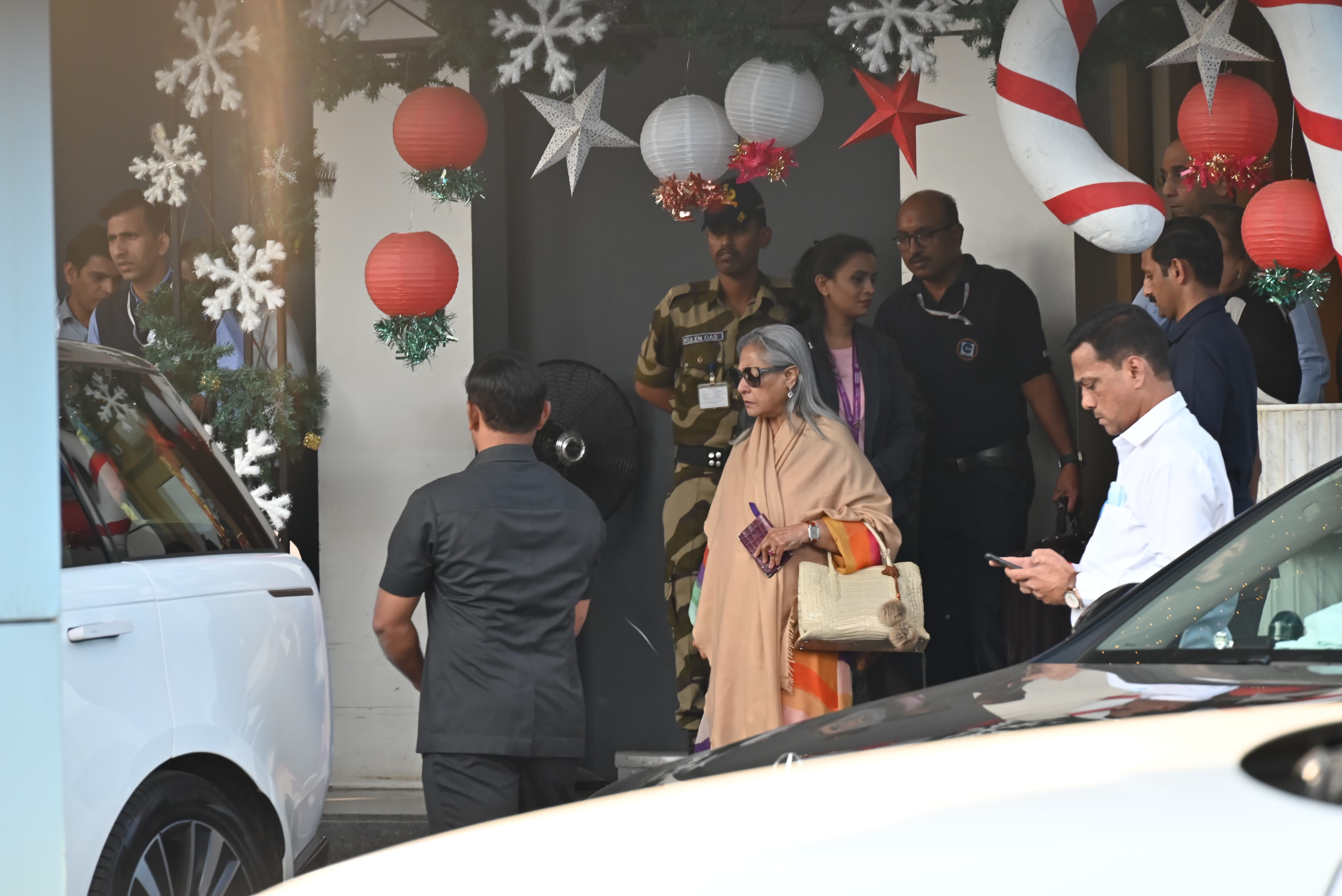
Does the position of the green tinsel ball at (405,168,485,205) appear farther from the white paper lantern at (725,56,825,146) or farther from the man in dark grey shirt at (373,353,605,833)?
the man in dark grey shirt at (373,353,605,833)

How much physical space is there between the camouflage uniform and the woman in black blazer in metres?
0.31

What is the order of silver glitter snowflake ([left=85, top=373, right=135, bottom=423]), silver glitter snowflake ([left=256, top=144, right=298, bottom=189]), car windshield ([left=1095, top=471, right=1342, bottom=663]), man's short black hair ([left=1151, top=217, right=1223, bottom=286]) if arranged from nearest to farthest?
1. car windshield ([left=1095, top=471, right=1342, bottom=663])
2. silver glitter snowflake ([left=85, top=373, right=135, bottom=423])
3. man's short black hair ([left=1151, top=217, right=1223, bottom=286])
4. silver glitter snowflake ([left=256, top=144, right=298, bottom=189])

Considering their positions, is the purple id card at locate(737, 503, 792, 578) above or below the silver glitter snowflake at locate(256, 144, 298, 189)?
below

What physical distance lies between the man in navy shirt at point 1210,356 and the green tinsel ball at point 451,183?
2.57 meters

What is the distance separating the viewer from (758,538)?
4637mm

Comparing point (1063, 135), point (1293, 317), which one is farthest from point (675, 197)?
point (1293, 317)

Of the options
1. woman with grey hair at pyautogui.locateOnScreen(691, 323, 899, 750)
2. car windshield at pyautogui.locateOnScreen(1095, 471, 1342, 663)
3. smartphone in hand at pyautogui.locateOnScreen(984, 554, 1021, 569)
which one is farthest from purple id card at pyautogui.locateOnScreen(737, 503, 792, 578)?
car windshield at pyautogui.locateOnScreen(1095, 471, 1342, 663)

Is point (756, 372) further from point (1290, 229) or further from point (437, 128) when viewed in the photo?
point (1290, 229)

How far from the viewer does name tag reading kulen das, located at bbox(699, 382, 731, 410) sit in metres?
5.69

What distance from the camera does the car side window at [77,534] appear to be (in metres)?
2.92

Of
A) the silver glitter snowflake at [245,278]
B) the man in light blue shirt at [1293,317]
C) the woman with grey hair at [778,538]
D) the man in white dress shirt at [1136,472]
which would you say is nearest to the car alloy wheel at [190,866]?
the woman with grey hair at [778,538]

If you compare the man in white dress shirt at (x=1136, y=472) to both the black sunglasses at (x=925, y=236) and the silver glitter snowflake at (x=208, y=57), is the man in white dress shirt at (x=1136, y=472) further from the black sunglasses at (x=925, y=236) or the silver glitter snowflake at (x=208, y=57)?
the silver glitter snowflake at (x=208, y=57)

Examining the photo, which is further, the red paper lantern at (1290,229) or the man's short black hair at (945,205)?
the man's short black hair at (945,205)

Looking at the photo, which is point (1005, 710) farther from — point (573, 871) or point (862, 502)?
point (862, 502)
